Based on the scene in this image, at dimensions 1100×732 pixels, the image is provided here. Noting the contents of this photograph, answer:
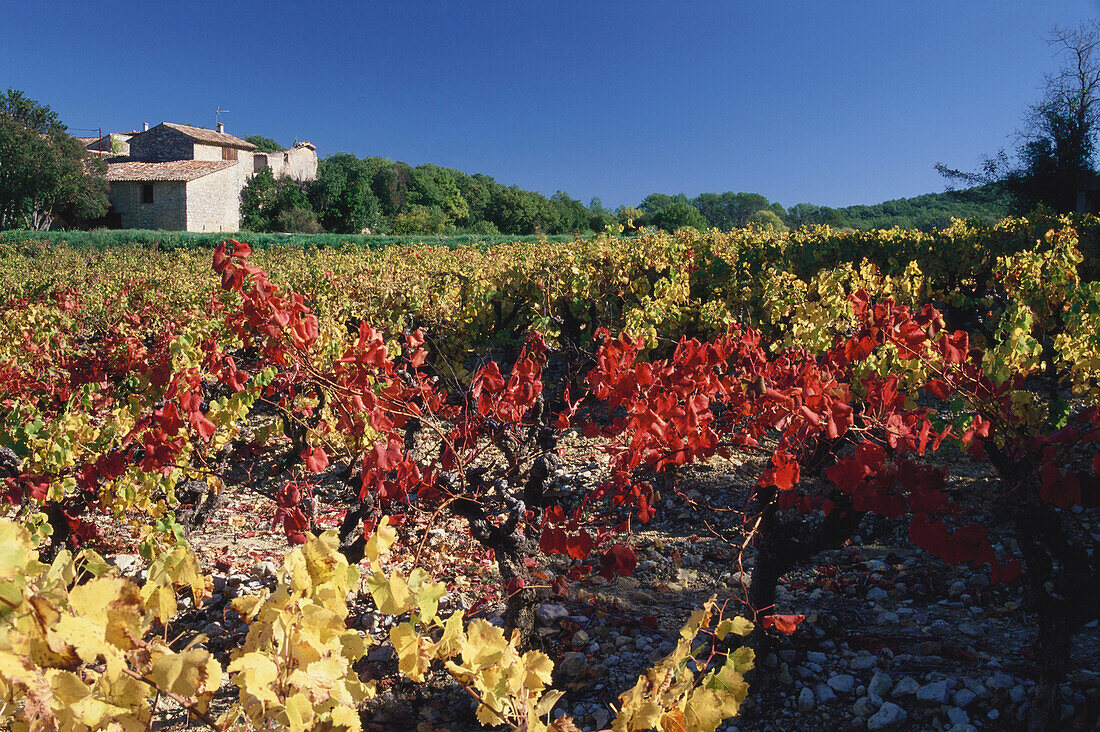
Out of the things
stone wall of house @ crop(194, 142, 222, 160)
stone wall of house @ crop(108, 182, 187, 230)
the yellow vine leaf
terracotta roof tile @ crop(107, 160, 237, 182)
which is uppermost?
stone wall of house @ crop(194, 142, 222, 160)

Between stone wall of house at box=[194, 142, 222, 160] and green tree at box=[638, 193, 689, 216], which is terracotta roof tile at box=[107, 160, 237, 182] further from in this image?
green tree at box=[638, 193, 689, 216]

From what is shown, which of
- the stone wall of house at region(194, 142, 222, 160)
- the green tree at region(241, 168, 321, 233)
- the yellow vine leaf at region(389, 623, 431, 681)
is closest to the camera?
the yellow vine leaf at region(389, 623, 431, 681)

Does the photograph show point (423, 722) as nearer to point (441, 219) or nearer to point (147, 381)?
point (147, 381)

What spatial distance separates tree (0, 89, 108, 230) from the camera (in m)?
33.8

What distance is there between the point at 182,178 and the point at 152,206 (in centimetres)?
275

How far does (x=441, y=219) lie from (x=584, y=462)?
55513mm

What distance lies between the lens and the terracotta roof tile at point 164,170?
35656mm

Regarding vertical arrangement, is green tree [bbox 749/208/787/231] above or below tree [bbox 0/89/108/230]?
below

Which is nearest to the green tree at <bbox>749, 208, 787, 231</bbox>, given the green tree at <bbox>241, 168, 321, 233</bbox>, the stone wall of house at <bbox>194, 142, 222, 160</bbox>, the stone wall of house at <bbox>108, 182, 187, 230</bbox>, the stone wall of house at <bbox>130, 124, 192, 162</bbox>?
the green tree at <bbox>241, 168, 321, 233</bbox>

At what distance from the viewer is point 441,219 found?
5831 cm

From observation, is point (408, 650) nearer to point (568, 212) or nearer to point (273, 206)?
point (273, 206)

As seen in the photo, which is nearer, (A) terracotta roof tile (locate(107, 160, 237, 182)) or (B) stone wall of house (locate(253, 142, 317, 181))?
(A) terracotta roof tile (locate(107, 160, 237, 182))

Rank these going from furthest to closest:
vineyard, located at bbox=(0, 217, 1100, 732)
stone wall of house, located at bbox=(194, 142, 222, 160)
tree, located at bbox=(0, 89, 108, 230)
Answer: stone wall of house, located at bbox=(194, 142, 222, 160), tree, located at bbox=(0, 89, 108, 230), vineyard, located at bbox=(0, 217, 1100, 732)

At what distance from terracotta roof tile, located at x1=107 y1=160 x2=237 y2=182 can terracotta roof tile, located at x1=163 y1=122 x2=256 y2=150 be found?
2.45 metres
